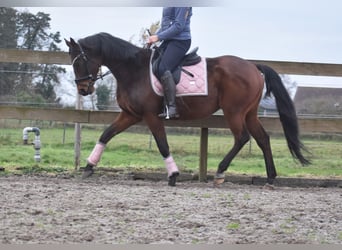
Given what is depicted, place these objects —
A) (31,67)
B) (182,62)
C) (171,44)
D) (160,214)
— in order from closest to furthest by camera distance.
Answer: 1. (160,214)
2. (171,44)
3. (182,62)
4. (31,67)

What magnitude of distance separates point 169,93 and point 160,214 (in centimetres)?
211

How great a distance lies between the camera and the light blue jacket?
5.53 metres

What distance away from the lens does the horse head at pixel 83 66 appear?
18.9 feet

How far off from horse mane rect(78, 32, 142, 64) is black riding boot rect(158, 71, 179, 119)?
57 centimetres

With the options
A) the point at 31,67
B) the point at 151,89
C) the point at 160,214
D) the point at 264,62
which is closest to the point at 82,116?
the point at 151,89

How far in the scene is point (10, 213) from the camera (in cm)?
357

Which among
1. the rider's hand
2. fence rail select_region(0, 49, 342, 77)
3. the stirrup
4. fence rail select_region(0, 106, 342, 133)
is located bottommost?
fence rail select_region(0, 106, 342, 133)

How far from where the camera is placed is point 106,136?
19.5 ft

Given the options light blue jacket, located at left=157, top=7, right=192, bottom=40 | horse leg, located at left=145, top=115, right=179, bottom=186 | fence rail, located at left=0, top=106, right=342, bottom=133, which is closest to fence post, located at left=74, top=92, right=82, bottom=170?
fence rail, located at left=0, top=106, right=342, bottom=133

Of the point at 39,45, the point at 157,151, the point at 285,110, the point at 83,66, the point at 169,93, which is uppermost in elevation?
the point at 39,45

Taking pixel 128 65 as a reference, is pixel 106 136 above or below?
below

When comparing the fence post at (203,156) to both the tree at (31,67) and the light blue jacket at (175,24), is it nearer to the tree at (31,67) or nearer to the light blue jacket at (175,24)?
the light blue jacket at (175,24)

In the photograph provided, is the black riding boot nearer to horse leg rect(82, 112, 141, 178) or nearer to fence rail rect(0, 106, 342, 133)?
horse leg rect(82, 112, 141, 178)

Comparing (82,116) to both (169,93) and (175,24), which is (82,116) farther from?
(175,24)
